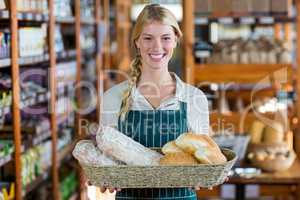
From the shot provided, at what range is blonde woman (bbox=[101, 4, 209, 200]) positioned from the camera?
8.80 ft

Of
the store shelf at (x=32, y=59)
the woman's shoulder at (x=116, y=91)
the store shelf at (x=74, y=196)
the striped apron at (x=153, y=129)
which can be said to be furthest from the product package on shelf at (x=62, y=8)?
the striped apron at (x=153, y=129)

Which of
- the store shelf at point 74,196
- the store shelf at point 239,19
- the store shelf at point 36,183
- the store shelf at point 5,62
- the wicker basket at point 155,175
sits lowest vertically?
the store shelf at point 74,196

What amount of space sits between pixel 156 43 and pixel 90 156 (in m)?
0.58

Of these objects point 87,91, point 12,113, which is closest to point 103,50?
point 87,91

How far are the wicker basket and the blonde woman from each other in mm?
311

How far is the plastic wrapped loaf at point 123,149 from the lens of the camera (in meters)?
2.46

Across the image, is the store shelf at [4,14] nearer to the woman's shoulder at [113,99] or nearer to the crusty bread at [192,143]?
the woman's shoulder at [113,99]

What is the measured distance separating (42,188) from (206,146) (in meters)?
3.12

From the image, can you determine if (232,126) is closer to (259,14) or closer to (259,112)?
(259,112)

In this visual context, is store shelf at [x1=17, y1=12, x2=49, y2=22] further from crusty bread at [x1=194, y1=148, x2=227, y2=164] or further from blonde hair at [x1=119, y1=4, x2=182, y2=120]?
crusty bread at [x1=194, y1=148, x2=227, y2=164]

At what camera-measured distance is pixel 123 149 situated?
2.46 metres

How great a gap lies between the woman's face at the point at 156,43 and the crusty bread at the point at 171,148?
375 millimetres

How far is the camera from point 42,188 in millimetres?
5332

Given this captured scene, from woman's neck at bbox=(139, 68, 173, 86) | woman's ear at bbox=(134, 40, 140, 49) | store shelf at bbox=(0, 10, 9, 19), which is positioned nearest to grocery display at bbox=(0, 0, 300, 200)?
store shelf at bbox=(0, 10, 9, 19)
